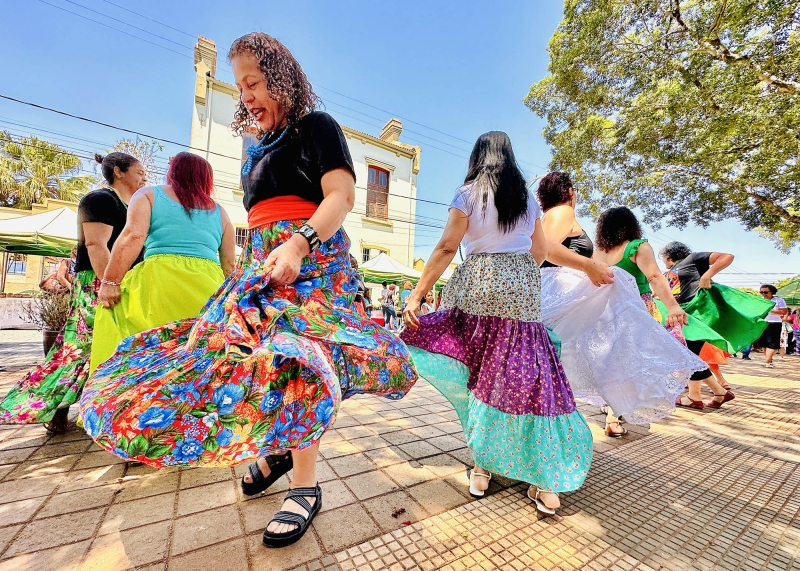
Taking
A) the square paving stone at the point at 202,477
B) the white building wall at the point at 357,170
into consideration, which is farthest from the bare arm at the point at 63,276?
the white building wall at the point at 357,170

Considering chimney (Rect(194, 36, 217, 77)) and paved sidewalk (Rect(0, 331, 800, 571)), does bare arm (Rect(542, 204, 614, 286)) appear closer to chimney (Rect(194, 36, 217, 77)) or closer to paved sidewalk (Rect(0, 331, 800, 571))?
paved sidewalk (Rect(0, 331, 800, 571))

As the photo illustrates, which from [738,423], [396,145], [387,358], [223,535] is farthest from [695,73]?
[396,145]

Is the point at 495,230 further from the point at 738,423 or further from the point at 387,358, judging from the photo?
the point at 738,423

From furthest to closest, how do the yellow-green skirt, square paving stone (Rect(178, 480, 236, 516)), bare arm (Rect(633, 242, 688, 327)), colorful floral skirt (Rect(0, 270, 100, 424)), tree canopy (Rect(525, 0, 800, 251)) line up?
tree canopy (Rect(525, 0, 800, 251)), bare arm (Rect(633, 242, 688, 327)), colorful floral skirt (Rect(0, 270, 100, 424)), the yellow-green skirt, square paving stone (Rect(178, 480, 236, 516))

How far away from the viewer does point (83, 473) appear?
1.87 m

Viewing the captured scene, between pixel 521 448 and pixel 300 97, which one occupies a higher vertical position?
pixel 300 97

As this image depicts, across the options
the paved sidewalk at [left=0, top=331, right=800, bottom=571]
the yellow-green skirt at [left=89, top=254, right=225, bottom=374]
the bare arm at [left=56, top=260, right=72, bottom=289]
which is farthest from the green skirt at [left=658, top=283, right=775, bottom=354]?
the bare arm at [left=56, top=260, right=72, bottom=289]

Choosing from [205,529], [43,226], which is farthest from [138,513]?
[43,226]

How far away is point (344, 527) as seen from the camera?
1468 mm

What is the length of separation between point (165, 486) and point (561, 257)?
2.47 m

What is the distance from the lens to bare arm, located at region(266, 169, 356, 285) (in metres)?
1.08

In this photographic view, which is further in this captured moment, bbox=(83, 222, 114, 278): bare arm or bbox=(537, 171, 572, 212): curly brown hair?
bbox=(537, 171, 572, 212): curly brown hair

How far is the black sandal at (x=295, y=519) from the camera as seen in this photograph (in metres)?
1.32

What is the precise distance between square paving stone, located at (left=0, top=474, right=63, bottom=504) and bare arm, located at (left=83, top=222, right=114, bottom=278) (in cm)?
109
